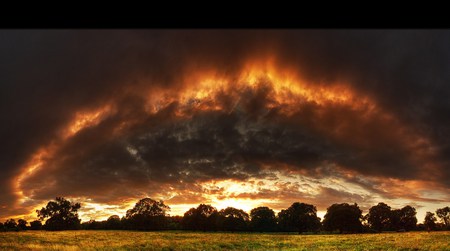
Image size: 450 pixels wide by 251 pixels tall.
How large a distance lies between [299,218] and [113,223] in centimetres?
4134

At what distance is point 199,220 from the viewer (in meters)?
78.2

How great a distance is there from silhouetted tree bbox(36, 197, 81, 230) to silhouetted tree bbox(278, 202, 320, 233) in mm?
47081

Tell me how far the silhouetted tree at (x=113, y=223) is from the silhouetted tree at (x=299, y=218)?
38619 millimetres

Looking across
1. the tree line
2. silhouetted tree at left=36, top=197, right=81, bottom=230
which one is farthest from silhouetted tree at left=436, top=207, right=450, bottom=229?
silhouetted tree at left=36, top=197, right=81, bottom=230

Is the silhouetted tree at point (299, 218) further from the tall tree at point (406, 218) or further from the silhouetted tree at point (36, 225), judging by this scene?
the silhouetted tree at point (36, 225)

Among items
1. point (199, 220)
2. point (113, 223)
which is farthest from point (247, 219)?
point (113, 223)

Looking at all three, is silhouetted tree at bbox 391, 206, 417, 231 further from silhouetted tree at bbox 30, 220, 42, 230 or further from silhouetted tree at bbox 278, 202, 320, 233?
silhouetted tree at bbox 30, 220, 42, 230

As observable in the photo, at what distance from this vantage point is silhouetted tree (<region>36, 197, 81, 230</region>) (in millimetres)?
65312

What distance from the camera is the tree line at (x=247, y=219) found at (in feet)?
223

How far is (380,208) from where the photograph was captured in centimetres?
8000

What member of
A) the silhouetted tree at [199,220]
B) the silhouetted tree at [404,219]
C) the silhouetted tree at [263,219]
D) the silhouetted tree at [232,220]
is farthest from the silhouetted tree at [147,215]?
the silhouetted tree at [404,219]
